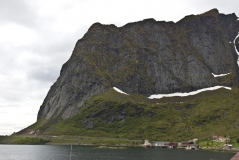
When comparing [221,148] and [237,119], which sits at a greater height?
[237,119]

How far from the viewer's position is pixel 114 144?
184 metres

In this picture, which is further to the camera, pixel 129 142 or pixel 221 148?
pixel 129 142

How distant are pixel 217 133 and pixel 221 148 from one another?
131 ft

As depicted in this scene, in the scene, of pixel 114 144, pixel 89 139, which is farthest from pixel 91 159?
pixel 89 139

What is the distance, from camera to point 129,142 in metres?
185

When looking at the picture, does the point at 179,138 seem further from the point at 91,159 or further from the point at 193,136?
A: the point at 91,159

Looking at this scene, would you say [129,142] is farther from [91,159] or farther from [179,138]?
[91,159]

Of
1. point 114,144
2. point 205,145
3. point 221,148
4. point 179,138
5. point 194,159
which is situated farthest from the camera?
point 179,138

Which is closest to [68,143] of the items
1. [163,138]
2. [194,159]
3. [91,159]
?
[163,138]

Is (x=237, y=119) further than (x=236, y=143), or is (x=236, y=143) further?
(x=237, y=119)

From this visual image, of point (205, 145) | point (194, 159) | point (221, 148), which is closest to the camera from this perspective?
point (194, 159)

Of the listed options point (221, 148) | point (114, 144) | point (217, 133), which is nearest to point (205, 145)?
point (221, 148)

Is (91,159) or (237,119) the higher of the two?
(237,119)

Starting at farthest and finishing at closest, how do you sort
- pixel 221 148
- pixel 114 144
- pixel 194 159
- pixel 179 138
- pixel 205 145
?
pixel 179 138 < pixel 114 144 < pixel 205 145 < pixel 221 148 < pixel 194 159
